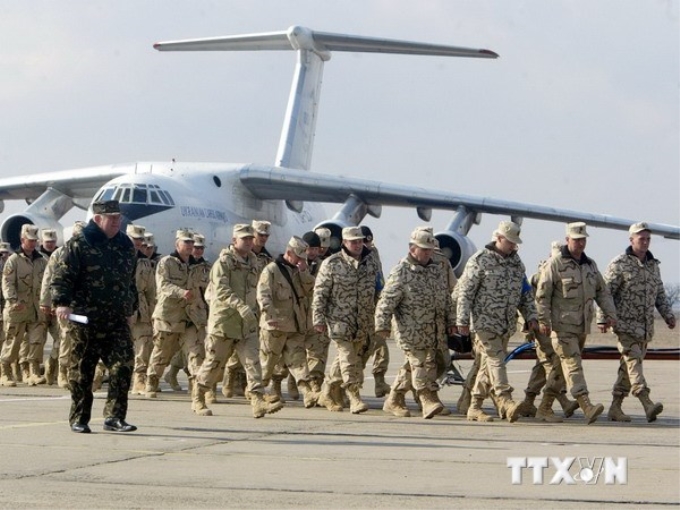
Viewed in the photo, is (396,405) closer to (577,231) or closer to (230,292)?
(230,292)

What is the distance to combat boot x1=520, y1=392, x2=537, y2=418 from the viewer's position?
12.3m

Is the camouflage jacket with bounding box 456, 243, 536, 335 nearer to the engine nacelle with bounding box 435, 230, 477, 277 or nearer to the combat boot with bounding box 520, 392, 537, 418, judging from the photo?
the combat boot with bounding box 520, 392, 537, 418

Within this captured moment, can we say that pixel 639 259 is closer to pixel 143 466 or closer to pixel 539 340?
pixel 539 340

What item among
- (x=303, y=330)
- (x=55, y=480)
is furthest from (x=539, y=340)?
(x=55, y=480)

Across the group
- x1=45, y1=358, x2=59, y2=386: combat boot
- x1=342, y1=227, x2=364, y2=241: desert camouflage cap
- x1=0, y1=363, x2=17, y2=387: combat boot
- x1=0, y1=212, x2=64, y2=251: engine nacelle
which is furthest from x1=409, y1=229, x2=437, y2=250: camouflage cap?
x1=0, y1=212, x2=64, y2=251: engine nacelle

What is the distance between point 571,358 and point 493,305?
0.85 m

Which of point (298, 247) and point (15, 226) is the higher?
point (15, 226)

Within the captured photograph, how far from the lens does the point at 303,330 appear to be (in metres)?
12.9

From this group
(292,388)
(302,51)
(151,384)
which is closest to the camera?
(151,384)

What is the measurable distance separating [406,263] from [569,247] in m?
1.48

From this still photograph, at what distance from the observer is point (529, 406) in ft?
40.4

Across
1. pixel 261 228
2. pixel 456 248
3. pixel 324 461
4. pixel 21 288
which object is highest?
pixel 456 248

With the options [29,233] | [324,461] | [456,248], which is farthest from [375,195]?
[324,461]

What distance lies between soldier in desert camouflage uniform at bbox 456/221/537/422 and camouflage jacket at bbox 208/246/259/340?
6.39 feet
